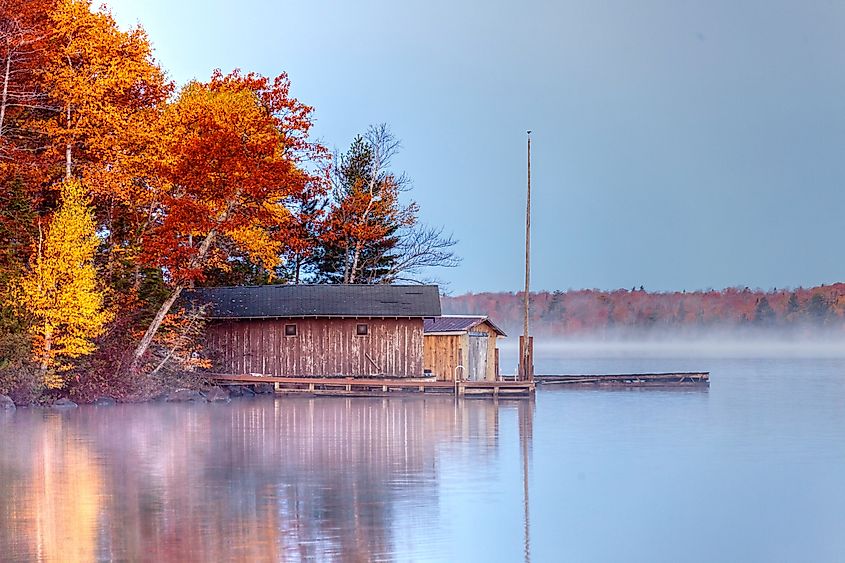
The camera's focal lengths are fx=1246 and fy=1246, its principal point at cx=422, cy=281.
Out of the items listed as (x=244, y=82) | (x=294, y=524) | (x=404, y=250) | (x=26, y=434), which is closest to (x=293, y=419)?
(x=26, y=434)

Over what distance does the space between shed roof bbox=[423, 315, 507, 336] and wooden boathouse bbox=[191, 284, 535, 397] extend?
0.13 m

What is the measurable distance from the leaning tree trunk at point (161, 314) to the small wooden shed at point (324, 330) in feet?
9.06

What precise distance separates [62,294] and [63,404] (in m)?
3.52

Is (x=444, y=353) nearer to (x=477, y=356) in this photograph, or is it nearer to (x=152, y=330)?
(x=477, y=356)

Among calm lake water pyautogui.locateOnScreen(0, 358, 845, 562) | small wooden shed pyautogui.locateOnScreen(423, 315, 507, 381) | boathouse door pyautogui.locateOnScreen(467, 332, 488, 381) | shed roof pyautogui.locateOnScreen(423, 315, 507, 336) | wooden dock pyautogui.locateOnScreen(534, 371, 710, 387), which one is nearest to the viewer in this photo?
calm lake water pyautogui.locateOnScreen(0, 358, 845, 562)

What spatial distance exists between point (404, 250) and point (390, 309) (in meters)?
15.2

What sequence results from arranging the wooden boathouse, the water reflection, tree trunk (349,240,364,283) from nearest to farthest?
the water reflection → the wooden boathouse → tree trunk (349,240,364,283)

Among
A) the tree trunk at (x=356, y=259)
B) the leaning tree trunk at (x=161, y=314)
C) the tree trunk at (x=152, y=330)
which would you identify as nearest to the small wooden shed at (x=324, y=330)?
the leaning tree trunk at (x=161, y=314)

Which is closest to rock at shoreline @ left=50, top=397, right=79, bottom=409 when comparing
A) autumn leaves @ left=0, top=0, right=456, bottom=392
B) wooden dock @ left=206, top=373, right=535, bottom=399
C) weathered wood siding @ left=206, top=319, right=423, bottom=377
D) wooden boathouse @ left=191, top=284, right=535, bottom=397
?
autumn leaves @ left=0, top=0, right=456, bottom=392

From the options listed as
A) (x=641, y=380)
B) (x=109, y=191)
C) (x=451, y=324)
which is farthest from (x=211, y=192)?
(x=641, y=380)

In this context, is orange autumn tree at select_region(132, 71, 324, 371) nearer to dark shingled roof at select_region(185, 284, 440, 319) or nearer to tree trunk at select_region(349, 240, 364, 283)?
dark shingled roof at select_region(185, 284, 440, 319)

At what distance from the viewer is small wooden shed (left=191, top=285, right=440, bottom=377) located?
48250mm

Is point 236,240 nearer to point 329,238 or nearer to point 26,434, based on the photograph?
point 329,238

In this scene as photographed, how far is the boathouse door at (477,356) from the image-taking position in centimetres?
4997
